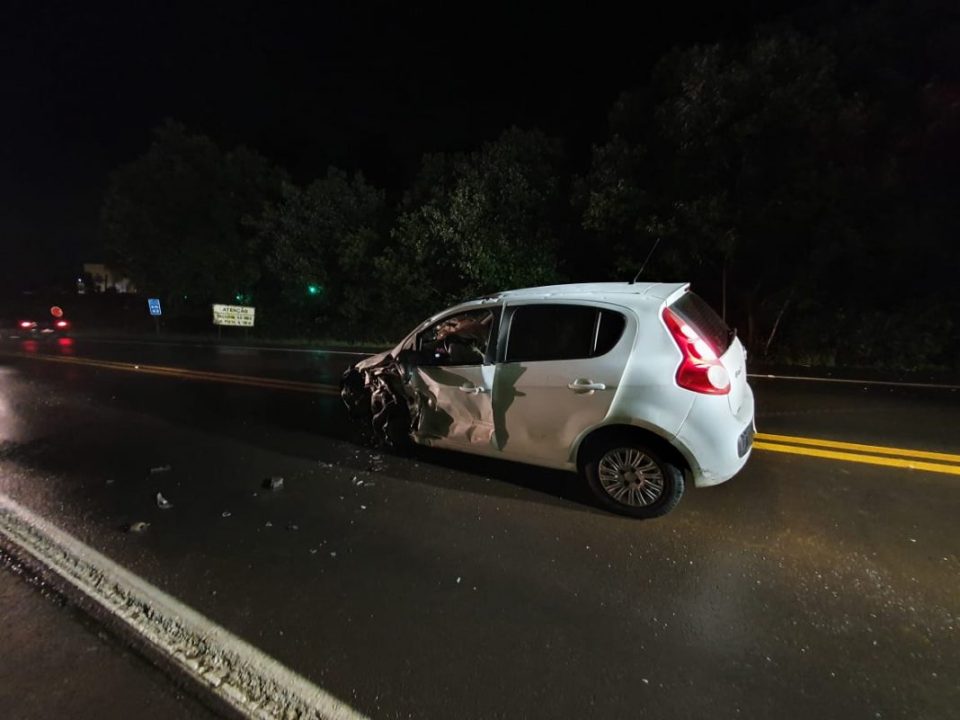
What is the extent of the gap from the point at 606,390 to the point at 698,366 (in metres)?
0.65

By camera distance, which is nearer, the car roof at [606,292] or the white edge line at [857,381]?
the car roof at [606,292]

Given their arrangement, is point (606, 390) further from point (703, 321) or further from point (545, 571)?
point (545, 571)

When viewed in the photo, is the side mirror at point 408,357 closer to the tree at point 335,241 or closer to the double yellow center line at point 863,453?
the double yellow center line at point 863,453

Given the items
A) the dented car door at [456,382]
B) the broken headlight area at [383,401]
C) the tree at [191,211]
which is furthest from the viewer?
the tree at [191,211]

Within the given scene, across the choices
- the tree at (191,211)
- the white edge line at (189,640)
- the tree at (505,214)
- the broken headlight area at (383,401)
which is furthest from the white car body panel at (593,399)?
the tree at (191,211)

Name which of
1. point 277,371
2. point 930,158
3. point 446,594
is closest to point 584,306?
point 446,594

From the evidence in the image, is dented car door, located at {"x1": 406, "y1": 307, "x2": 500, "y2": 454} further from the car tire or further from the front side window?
the car tire

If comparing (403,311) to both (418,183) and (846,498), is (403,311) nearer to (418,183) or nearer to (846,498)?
(418,183)

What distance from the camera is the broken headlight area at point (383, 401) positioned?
5.46m

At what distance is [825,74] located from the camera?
10.8 m

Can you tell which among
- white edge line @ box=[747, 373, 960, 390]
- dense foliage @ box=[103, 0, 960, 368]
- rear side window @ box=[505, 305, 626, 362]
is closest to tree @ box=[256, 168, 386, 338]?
dense foliage @ box=[103, 0, 960, 368]

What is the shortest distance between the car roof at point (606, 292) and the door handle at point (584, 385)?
649 mm

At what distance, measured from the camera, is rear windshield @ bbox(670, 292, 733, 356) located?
416 centimetres

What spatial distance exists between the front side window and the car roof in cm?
23
